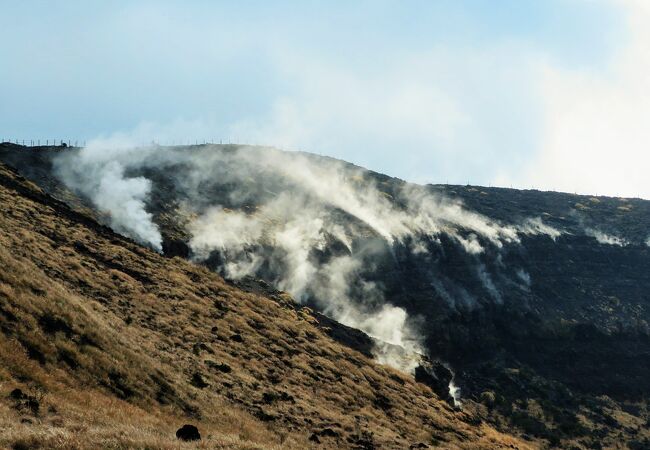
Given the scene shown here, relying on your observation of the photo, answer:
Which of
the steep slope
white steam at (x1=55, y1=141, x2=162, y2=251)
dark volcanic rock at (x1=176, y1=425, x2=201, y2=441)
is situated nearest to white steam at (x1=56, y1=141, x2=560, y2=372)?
white steam at (x1=55, y1=141, x2=162, y2=251)

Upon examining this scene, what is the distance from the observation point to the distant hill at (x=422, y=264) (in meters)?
77.6

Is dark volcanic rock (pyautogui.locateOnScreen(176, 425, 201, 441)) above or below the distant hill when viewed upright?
below

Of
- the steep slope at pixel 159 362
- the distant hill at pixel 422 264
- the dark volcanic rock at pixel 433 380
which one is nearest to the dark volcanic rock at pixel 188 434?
the steep slope at pixel 159 362

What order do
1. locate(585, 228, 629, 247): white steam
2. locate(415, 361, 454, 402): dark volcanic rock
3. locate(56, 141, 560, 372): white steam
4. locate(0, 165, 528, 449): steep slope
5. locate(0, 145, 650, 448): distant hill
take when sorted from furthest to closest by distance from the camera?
1. locate(585, 228, 629, 247): white steam
2. locate(56, 141, 560, 372): white steam
3. locate(0, 145, 650, 448): distant hill
4. locate(415, 361, 454, 402): dark volcanic rock
5. locate(0, 165, 528, 449): steep slope

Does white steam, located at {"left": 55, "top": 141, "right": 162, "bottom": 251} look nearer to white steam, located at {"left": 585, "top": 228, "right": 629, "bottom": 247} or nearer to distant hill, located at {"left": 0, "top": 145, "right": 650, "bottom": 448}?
distant hill, located at {"left": 0, "top": 145, "right": 650, "bottom": 448}

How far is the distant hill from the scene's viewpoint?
77562 millimetres

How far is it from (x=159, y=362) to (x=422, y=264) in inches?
2938

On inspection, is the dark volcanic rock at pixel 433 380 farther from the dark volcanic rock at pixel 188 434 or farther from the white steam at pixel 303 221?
the dark volcanic rock at pixel 188 434

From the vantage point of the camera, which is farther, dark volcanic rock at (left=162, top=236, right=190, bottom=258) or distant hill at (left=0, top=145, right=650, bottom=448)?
distant hill at (left=0, top=145, right=650, bottom=448)

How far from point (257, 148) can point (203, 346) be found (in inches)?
3519

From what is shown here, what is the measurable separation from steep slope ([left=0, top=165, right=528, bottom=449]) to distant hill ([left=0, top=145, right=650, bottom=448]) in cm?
848

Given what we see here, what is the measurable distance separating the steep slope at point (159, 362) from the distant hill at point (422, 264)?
848 cm

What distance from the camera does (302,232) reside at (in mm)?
96812

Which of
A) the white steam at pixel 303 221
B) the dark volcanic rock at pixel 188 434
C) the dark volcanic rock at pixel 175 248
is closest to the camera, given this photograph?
the dark volcanic rock at pixel 188 434
